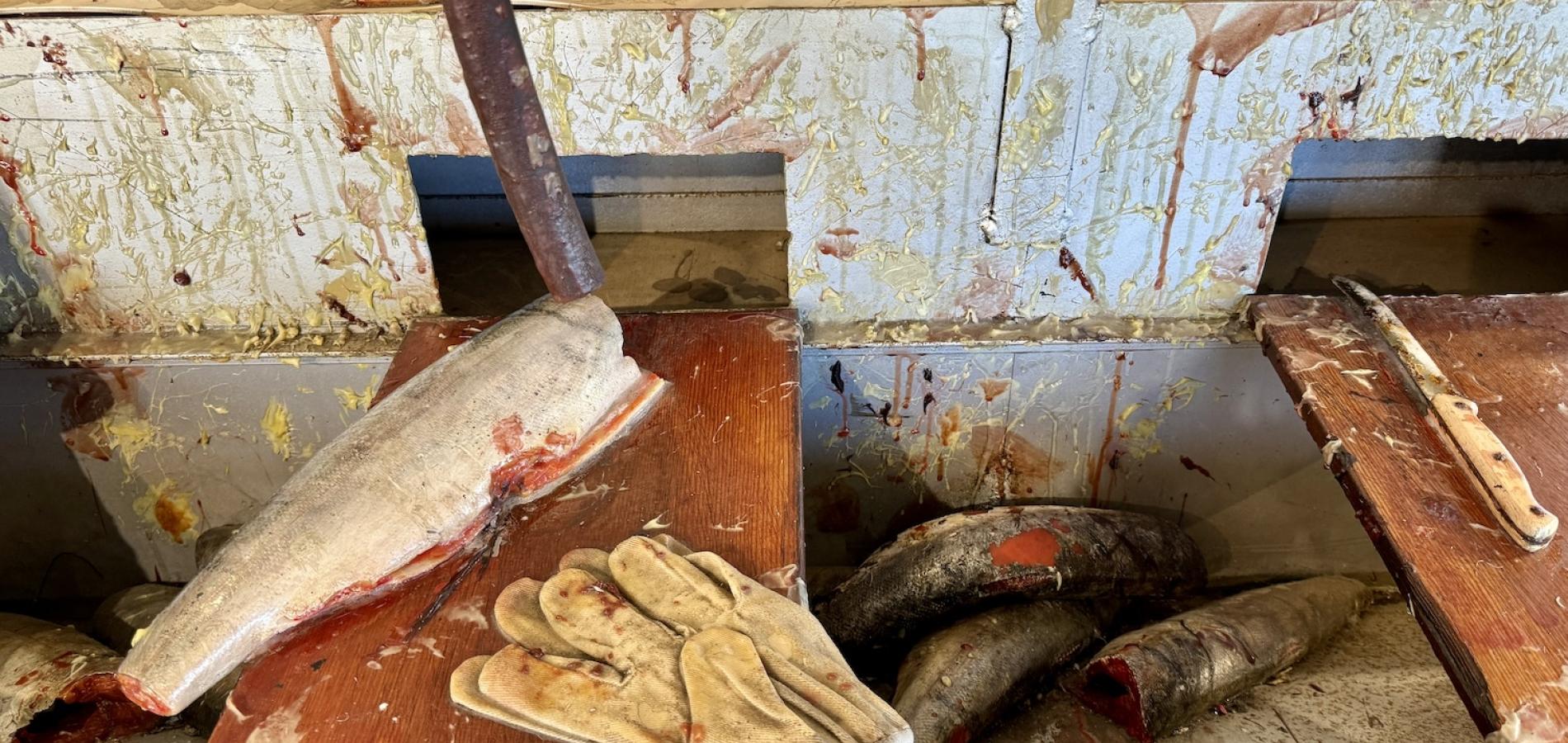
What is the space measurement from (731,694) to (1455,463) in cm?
139

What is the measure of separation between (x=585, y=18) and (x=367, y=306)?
3.04 ft

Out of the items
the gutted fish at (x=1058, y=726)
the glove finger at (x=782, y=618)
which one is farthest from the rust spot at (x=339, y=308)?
the gutted fish at (x=1058, y=726)

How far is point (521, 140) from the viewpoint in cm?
158

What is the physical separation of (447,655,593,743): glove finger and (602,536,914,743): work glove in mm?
231

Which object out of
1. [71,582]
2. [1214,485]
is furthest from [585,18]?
[71,582]

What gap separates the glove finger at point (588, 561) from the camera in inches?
62.6

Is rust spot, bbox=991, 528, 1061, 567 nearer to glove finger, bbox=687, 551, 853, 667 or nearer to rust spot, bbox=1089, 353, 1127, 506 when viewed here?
rust spot, bbox=1089, 353, 1127, 506

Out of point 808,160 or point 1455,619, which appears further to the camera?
point 808,160

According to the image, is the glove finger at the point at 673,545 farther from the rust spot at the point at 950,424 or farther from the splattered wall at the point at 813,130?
the rust spot at the point at 950,424

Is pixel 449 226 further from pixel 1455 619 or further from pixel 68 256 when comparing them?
pixel 1455 619

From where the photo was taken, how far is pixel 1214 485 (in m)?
2.64

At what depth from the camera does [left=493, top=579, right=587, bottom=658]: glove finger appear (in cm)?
147

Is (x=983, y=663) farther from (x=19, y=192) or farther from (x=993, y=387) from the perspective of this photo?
Answer: (x=19, y=192)

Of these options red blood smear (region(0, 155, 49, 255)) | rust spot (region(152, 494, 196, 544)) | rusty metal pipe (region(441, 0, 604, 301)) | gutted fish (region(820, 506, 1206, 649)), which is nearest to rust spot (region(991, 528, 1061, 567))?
gutted fish (region(820, 506, 1206, 649))
